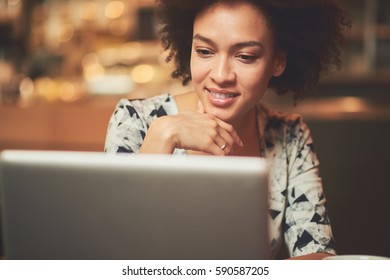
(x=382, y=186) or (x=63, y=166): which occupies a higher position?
(x=382, y=186)

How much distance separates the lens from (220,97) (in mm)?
912

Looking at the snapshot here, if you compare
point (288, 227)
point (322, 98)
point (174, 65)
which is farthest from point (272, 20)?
point (322, 98)

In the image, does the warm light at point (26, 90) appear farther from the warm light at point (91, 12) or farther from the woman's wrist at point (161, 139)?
the woman's wrist at point (161, 139)

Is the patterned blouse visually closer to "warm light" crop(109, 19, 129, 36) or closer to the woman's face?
the woman's face

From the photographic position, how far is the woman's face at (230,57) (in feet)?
2.92

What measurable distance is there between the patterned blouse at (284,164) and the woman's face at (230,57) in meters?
0.13

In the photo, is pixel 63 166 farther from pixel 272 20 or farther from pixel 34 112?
pixel 34 112

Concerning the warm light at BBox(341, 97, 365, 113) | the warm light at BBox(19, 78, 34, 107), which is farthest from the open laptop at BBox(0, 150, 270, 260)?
the warm light at BBox(19, 78, 34, 107)

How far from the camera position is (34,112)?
267 cm

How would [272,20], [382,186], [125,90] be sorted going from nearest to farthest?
1. [272,20]
2. [382,186]
3. [125,90]

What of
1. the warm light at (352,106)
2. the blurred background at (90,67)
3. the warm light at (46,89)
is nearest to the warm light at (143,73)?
the blurred background at (90,67)

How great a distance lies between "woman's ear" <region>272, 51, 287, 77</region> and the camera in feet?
3.39

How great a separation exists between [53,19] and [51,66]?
1.52ft

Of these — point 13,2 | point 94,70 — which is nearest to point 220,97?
point 94,70
